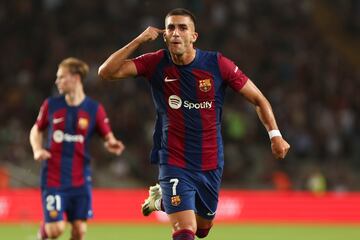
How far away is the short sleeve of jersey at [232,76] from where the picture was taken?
8.66 meters

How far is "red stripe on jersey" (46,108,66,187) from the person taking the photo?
10.8 metres

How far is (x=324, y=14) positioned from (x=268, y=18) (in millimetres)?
2440

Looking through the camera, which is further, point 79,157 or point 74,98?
point 74,98

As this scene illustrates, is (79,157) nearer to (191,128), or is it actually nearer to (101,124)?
(101,124)

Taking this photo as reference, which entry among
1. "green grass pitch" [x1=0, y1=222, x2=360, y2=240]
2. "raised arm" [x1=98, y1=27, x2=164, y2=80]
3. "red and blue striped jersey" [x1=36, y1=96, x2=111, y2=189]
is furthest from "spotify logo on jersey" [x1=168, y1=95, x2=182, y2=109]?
"green grass pitch" [x1=0, y1=222, x2=360, y2=240]

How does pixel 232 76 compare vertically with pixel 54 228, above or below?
above

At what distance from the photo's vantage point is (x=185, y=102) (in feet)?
28.3

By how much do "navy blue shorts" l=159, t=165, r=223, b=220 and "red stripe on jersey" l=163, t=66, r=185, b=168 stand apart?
0.11 meters

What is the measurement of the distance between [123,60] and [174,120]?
28.7 inches

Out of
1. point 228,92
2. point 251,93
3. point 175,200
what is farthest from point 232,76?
point 228,92

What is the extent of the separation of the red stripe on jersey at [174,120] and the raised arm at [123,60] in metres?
0.37

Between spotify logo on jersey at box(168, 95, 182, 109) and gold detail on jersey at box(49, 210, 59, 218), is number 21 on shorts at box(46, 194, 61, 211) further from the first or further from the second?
spotify logo on jersey at box(168, 95, 182, 109)

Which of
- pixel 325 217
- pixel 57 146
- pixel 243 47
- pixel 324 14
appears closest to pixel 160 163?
pixel 57 146

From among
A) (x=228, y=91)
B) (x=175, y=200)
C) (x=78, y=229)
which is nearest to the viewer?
(x=175, y=200)
